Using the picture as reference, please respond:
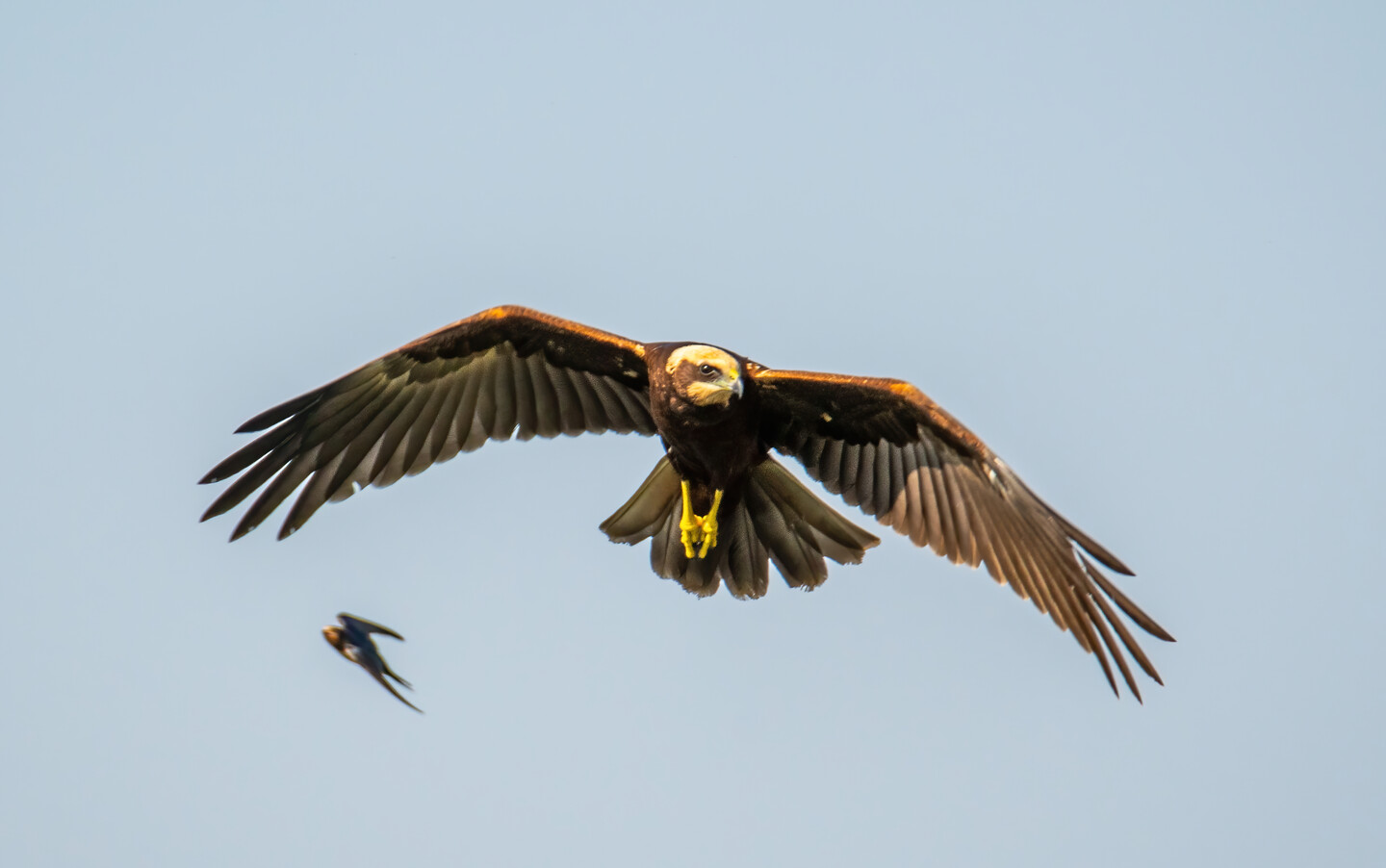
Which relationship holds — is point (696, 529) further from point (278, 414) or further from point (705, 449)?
point (278, 414)

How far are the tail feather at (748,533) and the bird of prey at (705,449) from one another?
0.4 inches

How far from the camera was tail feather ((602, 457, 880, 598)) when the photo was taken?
32.4ft

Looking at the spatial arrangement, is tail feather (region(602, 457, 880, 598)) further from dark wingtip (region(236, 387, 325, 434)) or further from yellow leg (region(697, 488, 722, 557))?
dark wingtip (region(236, 387, 325, 434))

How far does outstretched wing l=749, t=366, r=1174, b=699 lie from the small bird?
9.71ft

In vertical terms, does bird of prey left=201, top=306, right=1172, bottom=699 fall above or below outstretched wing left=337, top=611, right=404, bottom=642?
above

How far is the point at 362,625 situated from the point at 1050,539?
4333 mm

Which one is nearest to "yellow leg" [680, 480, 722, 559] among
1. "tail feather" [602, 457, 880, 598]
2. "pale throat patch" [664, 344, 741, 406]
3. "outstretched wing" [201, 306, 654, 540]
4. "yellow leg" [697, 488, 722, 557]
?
"yellow leg" [697, 488, 722, 557]

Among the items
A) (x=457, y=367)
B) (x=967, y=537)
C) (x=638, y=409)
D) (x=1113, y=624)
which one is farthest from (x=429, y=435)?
(x=1113, y=624)

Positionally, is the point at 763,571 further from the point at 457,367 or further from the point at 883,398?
the point at 457,367

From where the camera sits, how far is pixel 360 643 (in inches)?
349

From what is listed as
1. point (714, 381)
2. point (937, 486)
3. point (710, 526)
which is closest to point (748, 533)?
point (710, 526)

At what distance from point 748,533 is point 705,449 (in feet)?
3.88

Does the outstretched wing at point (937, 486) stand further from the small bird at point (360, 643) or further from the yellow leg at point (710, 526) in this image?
the small bird at point (360, 643)

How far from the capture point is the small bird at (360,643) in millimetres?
8766
